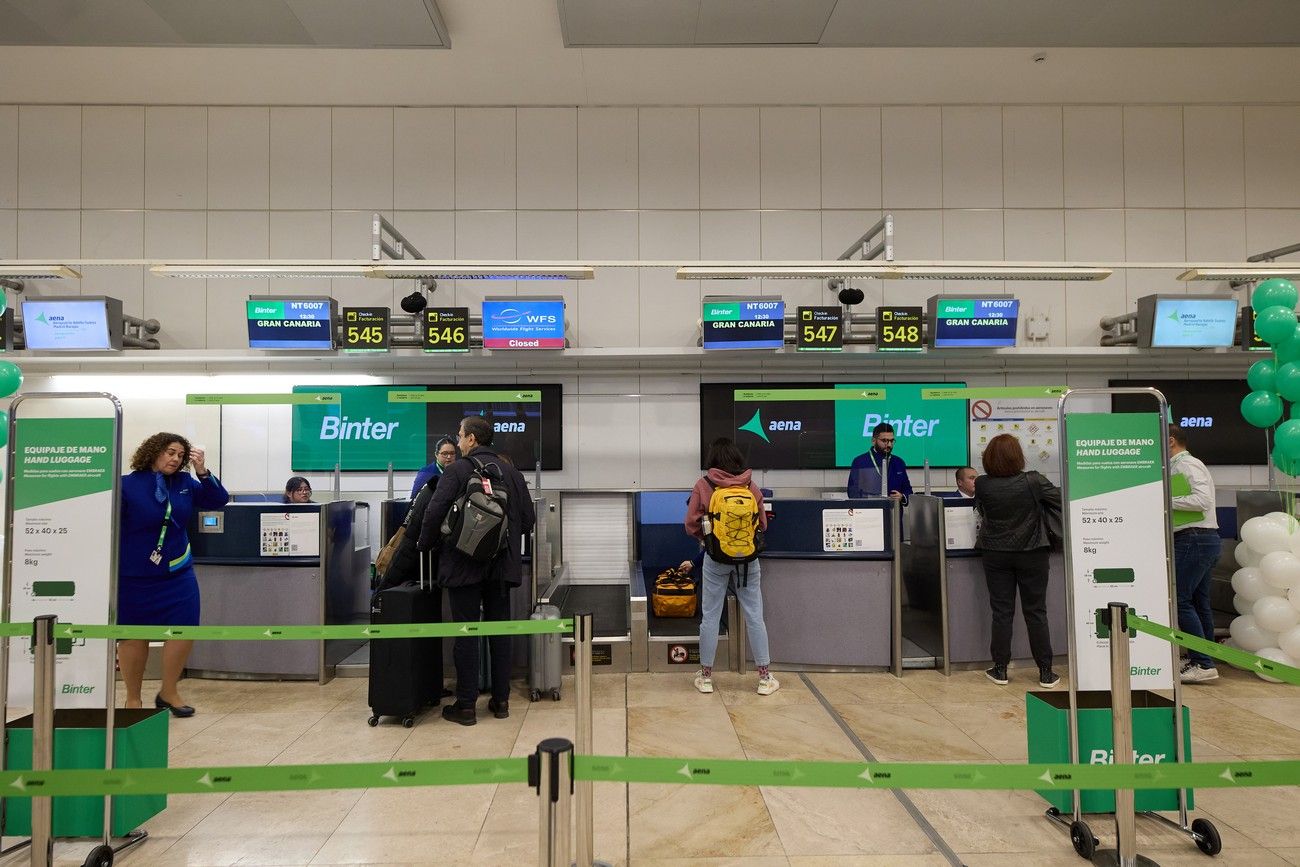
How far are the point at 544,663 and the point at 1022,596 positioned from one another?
3059 millimetres

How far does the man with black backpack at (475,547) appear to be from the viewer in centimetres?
366

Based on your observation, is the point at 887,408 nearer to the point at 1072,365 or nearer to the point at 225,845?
the point at 1072,365

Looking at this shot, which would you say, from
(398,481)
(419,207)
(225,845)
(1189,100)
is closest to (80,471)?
(225,845)

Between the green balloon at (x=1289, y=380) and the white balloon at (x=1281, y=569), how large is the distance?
1.03 meters

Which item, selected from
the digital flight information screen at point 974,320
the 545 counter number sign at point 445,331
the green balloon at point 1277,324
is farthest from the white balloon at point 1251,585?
the 545 counter number sign at point 445,331

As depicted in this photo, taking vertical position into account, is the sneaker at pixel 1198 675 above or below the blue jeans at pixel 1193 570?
below

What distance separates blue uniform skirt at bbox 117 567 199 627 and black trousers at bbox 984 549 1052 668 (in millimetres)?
4747

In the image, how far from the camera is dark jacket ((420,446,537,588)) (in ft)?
12.1

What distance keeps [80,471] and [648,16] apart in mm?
4738

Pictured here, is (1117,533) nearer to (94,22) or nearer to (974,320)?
(974,320)

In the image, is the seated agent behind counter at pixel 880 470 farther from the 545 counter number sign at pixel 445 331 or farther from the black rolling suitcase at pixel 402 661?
the black rolling suitcase at pixel 402 661

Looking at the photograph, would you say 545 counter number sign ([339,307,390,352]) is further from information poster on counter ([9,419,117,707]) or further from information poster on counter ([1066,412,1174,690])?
information poster on counter ([1066,412,1174,690])

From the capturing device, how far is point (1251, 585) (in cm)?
454

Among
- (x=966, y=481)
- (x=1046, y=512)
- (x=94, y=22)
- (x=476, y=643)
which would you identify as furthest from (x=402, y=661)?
(x=94, y=22)
